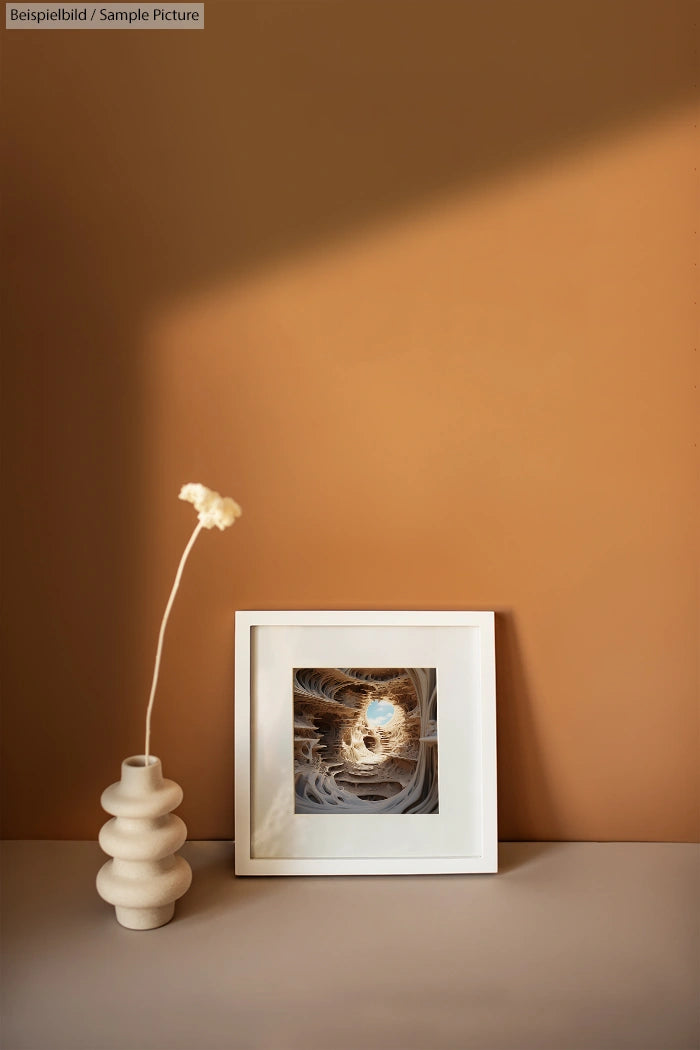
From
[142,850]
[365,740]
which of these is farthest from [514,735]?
[142,850]

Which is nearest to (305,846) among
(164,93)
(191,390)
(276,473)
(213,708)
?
(213,708)

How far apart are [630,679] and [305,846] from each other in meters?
0.63

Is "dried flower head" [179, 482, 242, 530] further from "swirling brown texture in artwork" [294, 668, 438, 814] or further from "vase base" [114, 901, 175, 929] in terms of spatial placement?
"vase base" [114, 901, 175, 929]

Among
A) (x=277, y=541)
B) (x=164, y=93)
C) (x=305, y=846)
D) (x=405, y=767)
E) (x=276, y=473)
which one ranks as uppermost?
(x=164, y=93)

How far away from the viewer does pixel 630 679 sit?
136cm

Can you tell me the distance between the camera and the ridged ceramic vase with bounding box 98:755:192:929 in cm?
110

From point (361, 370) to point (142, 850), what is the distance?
83cm

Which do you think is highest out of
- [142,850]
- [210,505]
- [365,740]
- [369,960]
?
[210,505]

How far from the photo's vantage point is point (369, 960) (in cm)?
104

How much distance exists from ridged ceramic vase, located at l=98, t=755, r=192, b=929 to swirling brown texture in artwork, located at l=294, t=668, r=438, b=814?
0.81 ft

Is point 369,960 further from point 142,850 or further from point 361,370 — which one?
point 361,370

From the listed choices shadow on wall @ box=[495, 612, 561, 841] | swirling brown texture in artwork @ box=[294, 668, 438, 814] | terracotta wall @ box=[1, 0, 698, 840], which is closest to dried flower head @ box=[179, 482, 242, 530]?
terracotta wall @ box=[1, 0, 698, 840]

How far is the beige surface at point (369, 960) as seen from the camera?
91 centimetres

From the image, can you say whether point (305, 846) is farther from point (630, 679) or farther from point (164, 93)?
point (164, 93)
